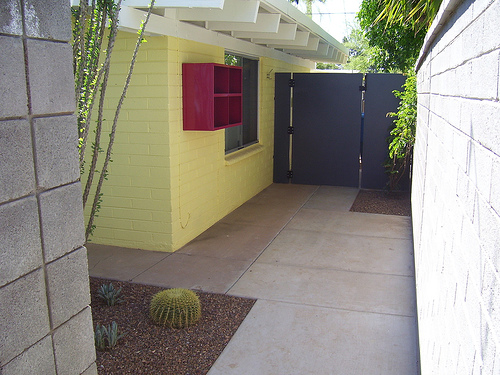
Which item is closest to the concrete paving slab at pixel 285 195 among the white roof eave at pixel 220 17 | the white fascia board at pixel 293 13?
the white roof eave at pixel 220 17

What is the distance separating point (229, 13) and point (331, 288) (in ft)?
11.0

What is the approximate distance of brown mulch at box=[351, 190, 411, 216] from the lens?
8.45 m

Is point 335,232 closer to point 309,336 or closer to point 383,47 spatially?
point 309,336

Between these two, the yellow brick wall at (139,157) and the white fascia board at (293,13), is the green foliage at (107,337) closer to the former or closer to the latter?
the yellow brick wall at (139,157)

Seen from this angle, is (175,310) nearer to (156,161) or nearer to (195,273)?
(195,273)

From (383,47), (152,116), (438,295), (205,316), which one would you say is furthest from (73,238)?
(383,47)

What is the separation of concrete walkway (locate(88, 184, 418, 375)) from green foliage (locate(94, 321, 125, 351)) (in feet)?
2.72

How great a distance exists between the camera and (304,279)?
213 inches

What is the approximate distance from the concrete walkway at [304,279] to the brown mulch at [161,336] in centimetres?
13

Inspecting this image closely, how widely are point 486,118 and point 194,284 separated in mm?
4225

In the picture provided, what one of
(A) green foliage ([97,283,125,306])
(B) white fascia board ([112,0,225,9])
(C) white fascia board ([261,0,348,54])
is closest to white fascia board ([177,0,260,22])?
(C) white fascia board ([261,0,348,54])

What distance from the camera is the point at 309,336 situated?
417 cm

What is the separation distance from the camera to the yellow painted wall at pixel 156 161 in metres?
5.95

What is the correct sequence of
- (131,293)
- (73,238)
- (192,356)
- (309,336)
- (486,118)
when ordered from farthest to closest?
(131,293) < (309,336) < (192,356) < (73,238) < (486,118)
